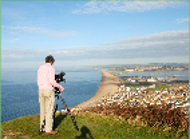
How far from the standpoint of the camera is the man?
246 inches

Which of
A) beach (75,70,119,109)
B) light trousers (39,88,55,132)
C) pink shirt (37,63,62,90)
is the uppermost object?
pink shirt (37,63,62,90)

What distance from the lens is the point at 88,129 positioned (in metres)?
7.22

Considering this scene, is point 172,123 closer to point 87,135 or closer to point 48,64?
point 87,135

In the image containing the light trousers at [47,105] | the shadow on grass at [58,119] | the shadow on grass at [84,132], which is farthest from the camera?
the shadow on grass at [58,119]

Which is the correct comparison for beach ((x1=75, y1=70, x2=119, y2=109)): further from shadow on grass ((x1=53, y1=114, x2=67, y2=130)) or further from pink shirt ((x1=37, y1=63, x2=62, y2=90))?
pink shirt ((x1=37, y1=63, x2=62, y2=90))

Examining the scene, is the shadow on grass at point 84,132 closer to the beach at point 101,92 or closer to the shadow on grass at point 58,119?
the shadow on grass at point 58,119

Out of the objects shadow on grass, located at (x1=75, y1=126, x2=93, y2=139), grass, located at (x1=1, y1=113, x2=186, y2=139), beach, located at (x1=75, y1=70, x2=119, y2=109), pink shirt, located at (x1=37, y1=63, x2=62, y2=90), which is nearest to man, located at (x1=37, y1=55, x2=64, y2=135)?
pink shirt, located at (x1=37, y1=63, x2=62, y2=90)

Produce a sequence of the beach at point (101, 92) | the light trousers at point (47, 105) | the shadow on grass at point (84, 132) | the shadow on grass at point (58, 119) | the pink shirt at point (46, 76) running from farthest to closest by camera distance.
A: the beach at point (101, 92) → the shadow on grass at point (58, 119) → the shadow on grass at point (84, 132) → the light trousers at point (47, 105) → the pink shirt at point (46, 76)

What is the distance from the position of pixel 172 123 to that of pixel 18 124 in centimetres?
662

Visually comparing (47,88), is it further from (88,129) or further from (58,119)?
(58,119)

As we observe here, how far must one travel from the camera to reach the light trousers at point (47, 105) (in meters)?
6.34

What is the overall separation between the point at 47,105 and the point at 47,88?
2.16ft

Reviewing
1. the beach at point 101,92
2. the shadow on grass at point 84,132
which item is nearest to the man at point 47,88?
the shadow on grass at point 84,132

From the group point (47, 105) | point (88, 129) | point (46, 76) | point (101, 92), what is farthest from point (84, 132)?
point (101, 92)
